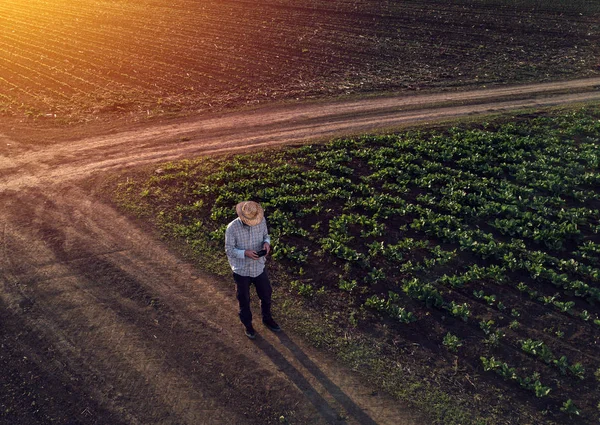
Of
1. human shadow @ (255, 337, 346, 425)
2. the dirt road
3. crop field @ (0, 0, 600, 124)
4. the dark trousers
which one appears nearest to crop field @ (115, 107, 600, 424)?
the dirt road

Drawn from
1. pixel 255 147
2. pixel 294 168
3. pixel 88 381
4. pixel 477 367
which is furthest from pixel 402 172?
pixel 88 381

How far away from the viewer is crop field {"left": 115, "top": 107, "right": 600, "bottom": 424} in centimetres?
859

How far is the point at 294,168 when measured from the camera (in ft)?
50.0

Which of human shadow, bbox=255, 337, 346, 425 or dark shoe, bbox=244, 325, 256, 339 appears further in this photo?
dark shoe, bbox=244, 325, 256, 339

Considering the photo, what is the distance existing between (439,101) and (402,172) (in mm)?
7795

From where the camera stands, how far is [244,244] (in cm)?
840

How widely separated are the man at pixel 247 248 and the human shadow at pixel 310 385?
31.9 inches

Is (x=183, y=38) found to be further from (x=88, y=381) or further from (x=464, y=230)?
(x=88, y=381)

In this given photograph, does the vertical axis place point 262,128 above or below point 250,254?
above

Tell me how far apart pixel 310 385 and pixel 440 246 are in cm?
517

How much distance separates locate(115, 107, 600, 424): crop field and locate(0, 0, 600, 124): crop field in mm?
7233

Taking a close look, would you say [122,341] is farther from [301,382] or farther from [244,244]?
[301,382]

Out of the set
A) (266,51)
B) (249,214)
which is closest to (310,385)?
(249,214)

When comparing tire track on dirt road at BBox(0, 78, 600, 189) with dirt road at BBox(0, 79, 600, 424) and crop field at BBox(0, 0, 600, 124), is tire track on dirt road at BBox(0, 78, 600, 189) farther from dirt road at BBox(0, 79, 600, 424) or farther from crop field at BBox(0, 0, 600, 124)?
crop field at BBox(0, 0, 600, 124)
